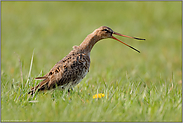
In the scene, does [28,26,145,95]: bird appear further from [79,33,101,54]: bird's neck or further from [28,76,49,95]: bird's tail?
[79,33,101,54]: bird's neck

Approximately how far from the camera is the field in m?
3.63

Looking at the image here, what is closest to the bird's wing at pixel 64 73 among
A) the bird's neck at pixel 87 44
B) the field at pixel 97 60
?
the field at pixel 97 60

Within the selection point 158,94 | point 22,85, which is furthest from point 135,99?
point 22,85

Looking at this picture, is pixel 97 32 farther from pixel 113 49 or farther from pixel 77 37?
pixel 77 37

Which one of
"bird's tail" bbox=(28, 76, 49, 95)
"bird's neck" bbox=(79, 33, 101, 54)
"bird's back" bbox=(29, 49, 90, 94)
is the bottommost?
"bird's tail" bbox=(28, 76, 49, 95)

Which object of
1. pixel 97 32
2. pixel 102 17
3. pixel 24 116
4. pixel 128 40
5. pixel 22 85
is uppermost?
pixel 102 17

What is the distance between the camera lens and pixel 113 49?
35.1 ft

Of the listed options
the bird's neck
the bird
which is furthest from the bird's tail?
the bird's neck

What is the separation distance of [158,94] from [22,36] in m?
8.61

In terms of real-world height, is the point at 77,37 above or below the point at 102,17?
below

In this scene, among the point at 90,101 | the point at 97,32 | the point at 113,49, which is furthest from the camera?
the point at 113,49

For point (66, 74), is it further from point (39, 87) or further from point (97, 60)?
point (97, 60)

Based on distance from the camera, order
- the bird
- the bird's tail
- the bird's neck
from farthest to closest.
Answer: the bird's neck < the bird < the bird's tail

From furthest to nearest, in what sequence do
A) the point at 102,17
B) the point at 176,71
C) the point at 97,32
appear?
the point at 102,17, the point at 176,71, the point at 97,32
